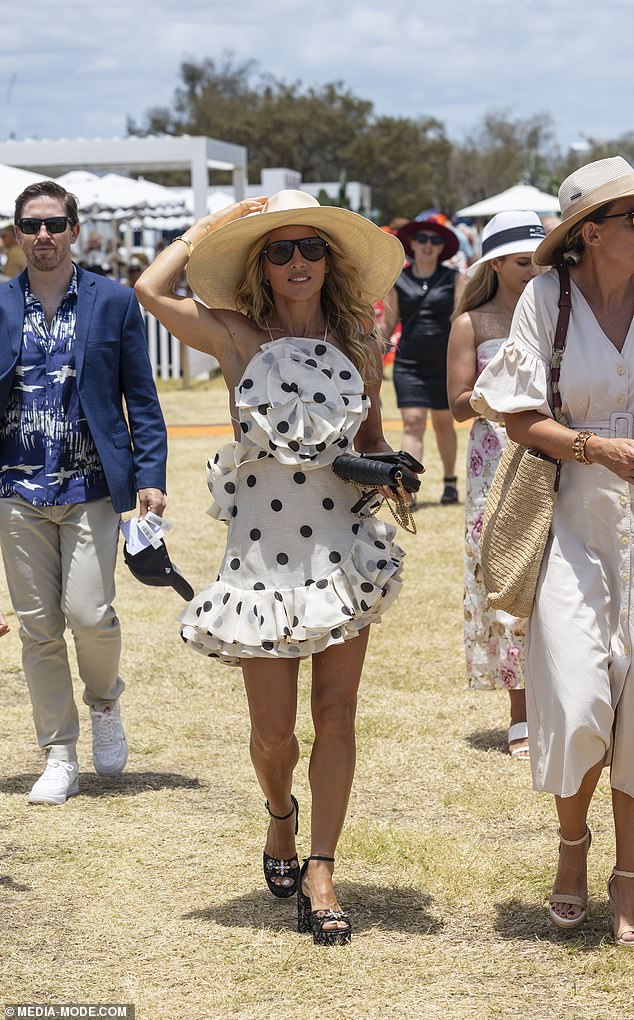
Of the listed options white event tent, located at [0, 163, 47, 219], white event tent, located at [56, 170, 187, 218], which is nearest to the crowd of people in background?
white event tent, located at [0, 163, 47, 219]

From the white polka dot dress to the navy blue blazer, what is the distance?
123cm

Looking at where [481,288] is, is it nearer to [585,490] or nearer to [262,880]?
[585,490]

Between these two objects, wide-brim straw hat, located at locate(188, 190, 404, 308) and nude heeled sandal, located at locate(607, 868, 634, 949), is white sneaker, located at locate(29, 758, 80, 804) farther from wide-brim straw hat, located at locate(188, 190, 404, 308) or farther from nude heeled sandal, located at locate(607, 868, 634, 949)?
nude heeled sandal, located at locate(607, 868, 634, 949)

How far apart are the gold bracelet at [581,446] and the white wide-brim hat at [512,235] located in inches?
78.3

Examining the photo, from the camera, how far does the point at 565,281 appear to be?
3877 millimetres

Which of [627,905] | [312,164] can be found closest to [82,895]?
[627,905]

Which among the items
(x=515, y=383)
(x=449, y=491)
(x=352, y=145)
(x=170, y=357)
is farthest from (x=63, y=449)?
(x=352, y=145)

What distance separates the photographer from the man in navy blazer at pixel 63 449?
16.8ft

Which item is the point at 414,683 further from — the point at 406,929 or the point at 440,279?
the point at 440,279

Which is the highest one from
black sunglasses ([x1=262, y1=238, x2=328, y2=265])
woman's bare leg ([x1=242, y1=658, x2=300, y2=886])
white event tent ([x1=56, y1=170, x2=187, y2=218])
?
white event tent ([x1=56, y1=170, x2=187, y2=218])

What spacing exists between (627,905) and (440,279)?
25.8 ft

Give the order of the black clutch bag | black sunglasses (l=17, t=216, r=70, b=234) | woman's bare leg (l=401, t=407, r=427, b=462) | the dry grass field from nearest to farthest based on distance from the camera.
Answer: the dry grass field
the black clutch bag
black sunglasses (l=17, t=216, r=70, b=234)
woman's bare leg (l=401, t=407, r=427, b=462)

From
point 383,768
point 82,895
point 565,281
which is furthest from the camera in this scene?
point 383,768

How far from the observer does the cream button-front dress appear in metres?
3.76
